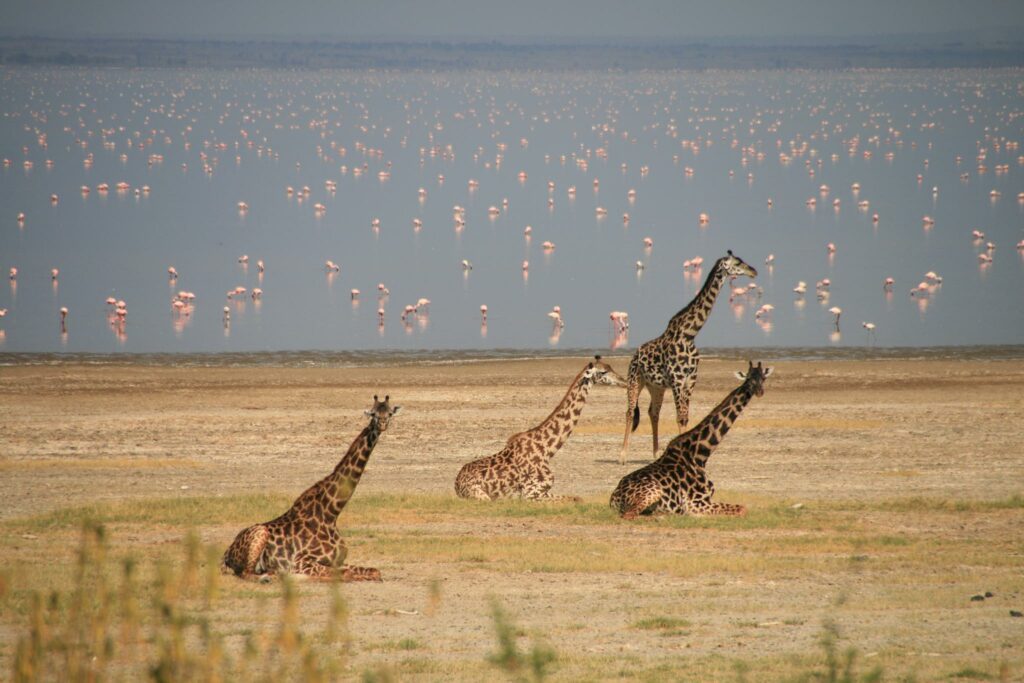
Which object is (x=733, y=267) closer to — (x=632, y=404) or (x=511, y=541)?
(x=632, y=404)

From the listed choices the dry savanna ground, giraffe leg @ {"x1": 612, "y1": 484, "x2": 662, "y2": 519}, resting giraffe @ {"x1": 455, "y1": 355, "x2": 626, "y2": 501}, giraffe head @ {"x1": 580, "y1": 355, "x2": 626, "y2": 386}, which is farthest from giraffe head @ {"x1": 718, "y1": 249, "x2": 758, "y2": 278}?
giraffe leg @ {"x1": 612, "y1": 484, "x2": 662, "y2": 519}

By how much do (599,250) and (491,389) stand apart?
31.6 metres

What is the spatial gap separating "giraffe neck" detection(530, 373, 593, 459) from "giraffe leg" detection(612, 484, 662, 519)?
168 centimetres

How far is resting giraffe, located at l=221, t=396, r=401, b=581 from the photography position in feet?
50.8

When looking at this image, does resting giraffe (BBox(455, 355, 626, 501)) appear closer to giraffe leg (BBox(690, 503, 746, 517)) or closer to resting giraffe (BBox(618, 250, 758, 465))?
giraffe leg (BBox(690, 503, 746, 517))

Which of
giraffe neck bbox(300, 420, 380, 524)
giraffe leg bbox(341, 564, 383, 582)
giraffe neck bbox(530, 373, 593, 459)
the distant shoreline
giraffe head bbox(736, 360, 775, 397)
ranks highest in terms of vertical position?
the distant shoreline

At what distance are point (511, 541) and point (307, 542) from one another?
2.68 m

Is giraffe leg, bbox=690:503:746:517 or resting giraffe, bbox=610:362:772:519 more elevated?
resting giraffe, bbox=610:362:772:519

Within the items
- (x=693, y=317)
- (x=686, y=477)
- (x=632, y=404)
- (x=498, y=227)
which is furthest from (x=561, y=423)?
(x=498, y=227)

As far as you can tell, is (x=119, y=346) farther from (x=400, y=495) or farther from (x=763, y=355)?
(x=400, y=495)

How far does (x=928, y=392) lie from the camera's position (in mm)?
31156

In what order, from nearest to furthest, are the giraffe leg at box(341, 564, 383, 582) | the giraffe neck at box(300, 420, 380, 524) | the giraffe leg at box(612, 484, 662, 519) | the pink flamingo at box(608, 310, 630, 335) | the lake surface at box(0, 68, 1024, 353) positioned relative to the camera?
the giraffe leg at box(341, 564, 383, 582) < the giraffe neck at box(300, 420, 380, 524) < the giraffe leg at box(612, 484, 662, 519) < the pink flamingo at box(608, 310, 630, 335) < the lake surface at box(0, 68, 1024, 353)

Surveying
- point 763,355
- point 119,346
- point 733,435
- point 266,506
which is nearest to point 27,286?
point 119,346

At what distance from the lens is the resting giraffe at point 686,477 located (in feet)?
61.3
